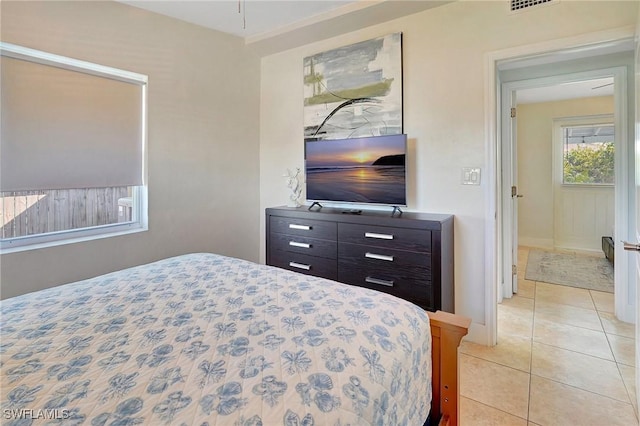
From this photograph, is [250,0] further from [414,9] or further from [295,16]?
[414,9]

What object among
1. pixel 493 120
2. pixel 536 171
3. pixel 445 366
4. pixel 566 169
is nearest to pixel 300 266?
pixel 445 366

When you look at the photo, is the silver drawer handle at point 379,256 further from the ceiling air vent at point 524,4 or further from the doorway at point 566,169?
the doorway at point 566,169

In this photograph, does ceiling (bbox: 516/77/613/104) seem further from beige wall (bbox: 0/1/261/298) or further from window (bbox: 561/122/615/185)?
beige wall (bbox: 0/1/261/298)

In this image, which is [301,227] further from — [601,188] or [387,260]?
[601,188]

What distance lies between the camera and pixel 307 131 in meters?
3.29

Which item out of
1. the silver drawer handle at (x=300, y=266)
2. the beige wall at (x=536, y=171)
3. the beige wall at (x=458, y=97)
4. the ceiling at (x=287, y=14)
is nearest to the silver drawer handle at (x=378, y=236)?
the beige wall at (x=458, y=97)

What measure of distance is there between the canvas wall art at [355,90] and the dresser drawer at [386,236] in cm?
88

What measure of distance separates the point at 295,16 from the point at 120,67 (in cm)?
148

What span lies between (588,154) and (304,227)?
16.6 ft

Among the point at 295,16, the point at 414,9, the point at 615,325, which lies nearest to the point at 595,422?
the point at 615,325

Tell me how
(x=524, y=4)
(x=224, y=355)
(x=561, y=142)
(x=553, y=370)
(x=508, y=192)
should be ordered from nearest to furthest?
(x=224, y=355) → (x=553, y=370) → (x=524, y=4) → (x=508, y=192) → (x=561, y=142)

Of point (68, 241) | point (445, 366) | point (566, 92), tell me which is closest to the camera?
point (445, 366)

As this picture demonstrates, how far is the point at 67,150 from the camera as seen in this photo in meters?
2.28

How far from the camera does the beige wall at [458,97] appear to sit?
2270 mm
